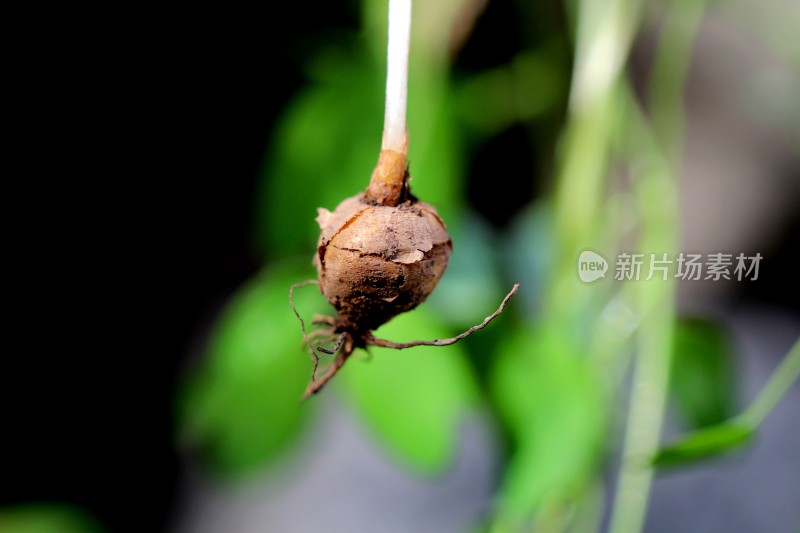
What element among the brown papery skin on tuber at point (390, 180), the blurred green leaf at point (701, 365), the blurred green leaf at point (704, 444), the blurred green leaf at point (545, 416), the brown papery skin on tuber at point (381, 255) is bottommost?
the blurred green leaf at point (701, 365)

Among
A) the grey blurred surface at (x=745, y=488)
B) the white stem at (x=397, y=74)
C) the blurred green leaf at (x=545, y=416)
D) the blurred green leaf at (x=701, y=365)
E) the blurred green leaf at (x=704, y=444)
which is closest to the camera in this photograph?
the white stem at (x=397, y=74)

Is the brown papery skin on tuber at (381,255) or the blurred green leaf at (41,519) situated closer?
the brown papery skin on tuber at (381,255)

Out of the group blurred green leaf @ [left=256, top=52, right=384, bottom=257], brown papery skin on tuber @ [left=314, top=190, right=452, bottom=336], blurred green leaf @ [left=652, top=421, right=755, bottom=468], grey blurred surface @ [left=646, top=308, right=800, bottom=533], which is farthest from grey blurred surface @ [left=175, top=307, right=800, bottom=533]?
brown papery skin on tuber @ [left=314, top=190, right=452, bottom=336]

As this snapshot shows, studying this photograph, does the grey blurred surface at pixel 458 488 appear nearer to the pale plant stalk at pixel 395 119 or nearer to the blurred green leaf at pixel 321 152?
the blurred green leaf at pixel 321 152

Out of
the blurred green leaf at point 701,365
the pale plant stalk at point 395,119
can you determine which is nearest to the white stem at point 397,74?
the pale plant stalk at point 395,119

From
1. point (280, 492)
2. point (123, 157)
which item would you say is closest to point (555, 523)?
point (280, 492)

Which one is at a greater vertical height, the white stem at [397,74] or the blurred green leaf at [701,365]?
the white stem at [397,74]

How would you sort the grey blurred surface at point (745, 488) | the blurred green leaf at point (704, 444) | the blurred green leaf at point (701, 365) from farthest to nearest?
1. the grey blurred surface at point (745, 488)
2. the blurred green leaf at point (701, 365)
3. the blurred green leaf at point (704, 444)
